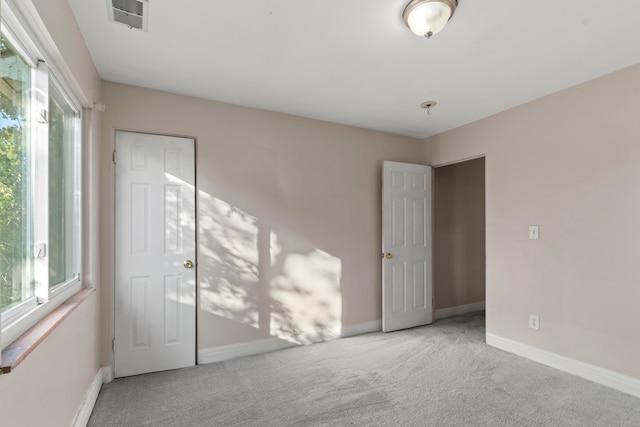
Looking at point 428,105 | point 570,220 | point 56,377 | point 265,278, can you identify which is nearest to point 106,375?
point 56,377

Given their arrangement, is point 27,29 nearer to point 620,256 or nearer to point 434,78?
point 434,78

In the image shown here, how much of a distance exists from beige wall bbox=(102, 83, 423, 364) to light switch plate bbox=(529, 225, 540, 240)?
1552 millimetres

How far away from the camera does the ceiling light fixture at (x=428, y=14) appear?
1715 millimetres

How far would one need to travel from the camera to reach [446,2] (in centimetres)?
171

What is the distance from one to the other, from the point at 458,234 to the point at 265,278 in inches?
115

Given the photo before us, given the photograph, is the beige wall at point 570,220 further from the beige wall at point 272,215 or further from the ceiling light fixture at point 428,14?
the ceiling light fixture at point 428,14

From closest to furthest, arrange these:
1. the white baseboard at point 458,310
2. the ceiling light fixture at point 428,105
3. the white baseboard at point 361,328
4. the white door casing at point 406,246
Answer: the ceiling light fixture at point 428,105, the white baseboard at point 361,328, the white door casing at point 406,246, the white baseboard at point 458,310

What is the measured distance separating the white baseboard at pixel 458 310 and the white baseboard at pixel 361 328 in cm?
104

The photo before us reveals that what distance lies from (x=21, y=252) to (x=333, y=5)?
193cm

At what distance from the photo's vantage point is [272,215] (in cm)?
335

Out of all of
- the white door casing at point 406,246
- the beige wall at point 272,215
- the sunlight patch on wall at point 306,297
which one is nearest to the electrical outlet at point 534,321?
the white door casing at point 406,246

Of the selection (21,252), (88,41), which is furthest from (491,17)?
(21,252)

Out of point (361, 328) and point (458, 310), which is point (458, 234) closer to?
point (458, 310)

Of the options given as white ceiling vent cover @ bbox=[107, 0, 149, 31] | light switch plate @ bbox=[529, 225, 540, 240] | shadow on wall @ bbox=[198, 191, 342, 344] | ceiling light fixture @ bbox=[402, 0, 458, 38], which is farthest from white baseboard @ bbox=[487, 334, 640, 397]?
white ceiling vent cover @ bbox=[107, 0, 149, 31]
